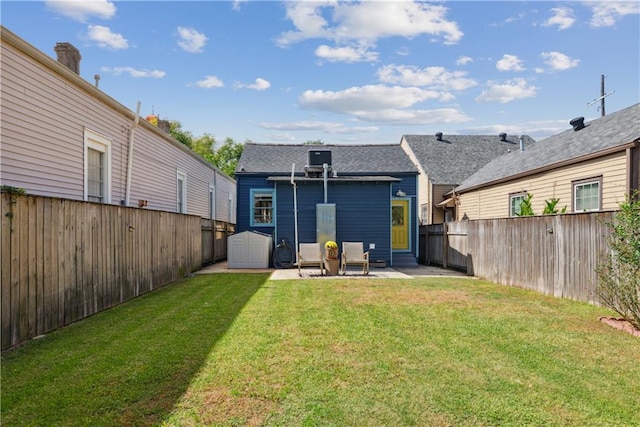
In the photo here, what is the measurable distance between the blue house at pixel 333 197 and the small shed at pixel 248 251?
66 cm

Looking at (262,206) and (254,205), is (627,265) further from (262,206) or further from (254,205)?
(254,205)

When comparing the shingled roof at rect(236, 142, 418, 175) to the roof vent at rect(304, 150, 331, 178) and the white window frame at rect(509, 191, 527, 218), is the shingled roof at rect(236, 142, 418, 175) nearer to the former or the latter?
the roof vent at rect(304, 150, 331, 178)

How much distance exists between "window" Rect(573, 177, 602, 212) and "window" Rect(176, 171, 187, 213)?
12.2 meters

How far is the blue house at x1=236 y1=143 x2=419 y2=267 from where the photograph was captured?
12.9m

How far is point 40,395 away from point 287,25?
1352 centimetres

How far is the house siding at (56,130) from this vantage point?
230 inches

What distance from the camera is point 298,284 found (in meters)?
8.95

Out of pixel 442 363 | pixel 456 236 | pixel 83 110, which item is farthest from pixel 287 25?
Result: pixel 442 363

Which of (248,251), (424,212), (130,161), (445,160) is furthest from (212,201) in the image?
(445,160)

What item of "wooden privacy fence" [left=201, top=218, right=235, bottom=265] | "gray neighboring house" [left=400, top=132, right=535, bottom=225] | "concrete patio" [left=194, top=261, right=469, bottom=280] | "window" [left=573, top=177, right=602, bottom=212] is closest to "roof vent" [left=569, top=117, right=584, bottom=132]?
"gray neighboring house" [left=400, top=132, right=535, bottom=225]

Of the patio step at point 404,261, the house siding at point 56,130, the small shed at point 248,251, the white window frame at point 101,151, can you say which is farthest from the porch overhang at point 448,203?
the white window frame at point 101,151

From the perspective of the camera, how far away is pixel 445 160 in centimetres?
2169

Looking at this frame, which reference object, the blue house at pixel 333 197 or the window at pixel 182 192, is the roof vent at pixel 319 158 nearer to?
the blue house at pixel 333 197

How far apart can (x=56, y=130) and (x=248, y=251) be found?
6644mm
